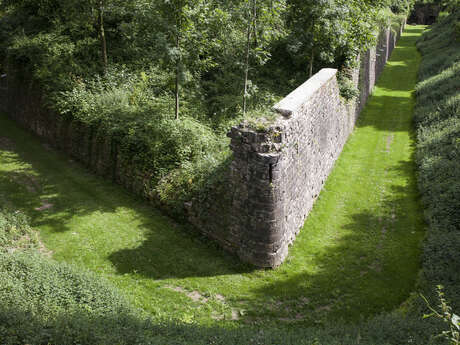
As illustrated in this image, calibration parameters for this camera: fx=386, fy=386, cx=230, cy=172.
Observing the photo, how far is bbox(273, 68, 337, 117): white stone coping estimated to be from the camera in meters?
9.84

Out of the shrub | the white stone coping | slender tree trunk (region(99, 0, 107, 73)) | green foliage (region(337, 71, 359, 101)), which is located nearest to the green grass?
the shrub

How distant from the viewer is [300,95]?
1105cm

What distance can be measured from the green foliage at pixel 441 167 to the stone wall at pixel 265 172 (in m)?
3.48

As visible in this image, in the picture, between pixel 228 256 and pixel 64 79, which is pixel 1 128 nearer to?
pixel 64 79

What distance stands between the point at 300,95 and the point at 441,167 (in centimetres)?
629

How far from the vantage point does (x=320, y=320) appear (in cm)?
827

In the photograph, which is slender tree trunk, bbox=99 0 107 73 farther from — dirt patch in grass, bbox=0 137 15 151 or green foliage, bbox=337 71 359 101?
green foliage, bbox=337 71 359 101

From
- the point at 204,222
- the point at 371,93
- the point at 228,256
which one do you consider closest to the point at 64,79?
the point at 204,222

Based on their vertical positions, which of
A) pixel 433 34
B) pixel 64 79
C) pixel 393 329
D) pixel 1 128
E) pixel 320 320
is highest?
pixel 433 34

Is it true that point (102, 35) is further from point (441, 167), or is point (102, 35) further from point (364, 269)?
point (441, 167)

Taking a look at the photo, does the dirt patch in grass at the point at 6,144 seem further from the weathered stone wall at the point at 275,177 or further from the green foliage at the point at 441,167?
the green foliage at the point at 441,167

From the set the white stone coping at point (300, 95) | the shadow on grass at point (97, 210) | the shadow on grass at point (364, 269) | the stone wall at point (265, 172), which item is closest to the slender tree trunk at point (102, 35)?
the stone wall at point (265, 172)

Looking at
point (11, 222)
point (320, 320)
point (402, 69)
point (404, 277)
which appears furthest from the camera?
point (402, 69)

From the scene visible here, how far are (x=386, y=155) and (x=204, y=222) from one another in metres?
9.97
